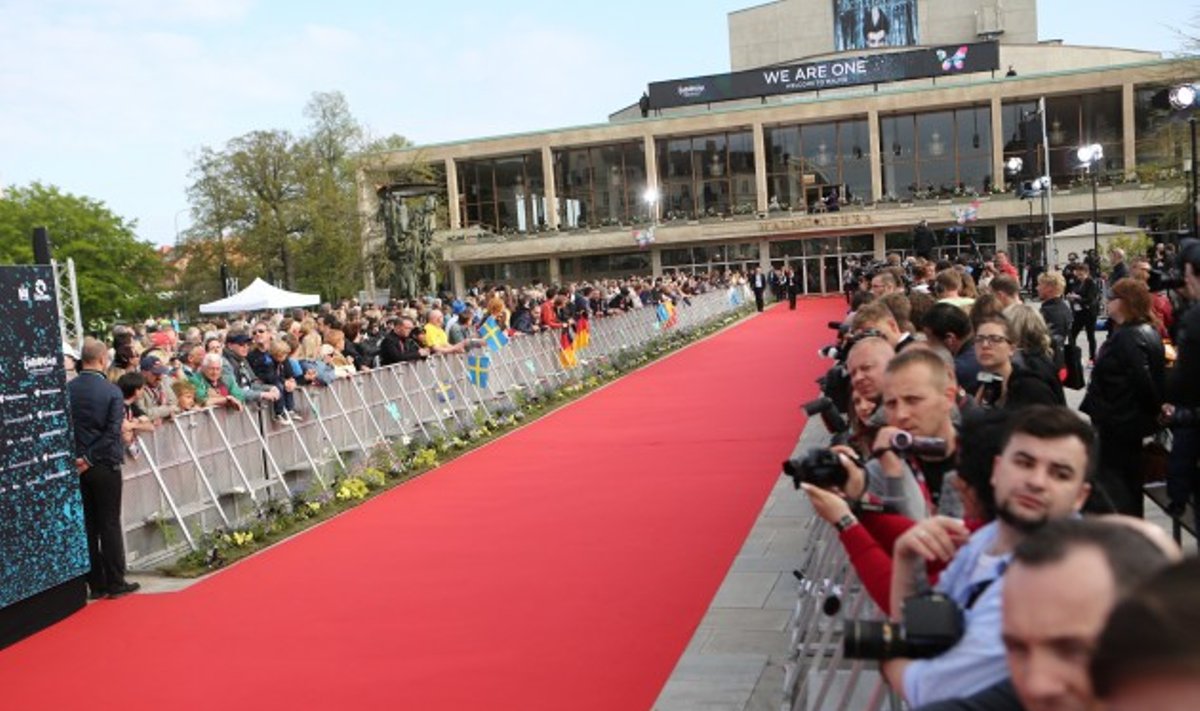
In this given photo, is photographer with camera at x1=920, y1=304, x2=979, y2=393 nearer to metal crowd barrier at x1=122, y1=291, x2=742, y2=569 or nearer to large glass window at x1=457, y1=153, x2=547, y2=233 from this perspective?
metal crowd barrier at x1=122, y1=291, x2=742, y2=569

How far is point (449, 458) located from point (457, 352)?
2481 mm

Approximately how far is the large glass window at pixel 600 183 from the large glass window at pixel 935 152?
13.6 metres

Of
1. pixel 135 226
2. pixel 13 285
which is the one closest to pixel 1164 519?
pixel 13 285

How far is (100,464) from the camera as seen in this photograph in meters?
8.66

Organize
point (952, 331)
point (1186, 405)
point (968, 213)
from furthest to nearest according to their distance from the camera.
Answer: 1. point (968, 213)
2. point (952, 331)
3. point (1186, 405)

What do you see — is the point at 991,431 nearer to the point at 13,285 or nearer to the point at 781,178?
the point at 13,285

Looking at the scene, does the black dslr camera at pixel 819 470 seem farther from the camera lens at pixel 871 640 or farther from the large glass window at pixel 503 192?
the large glass window at pixel 503 192

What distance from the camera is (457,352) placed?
16312mm

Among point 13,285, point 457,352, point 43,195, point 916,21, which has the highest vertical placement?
point 916,21

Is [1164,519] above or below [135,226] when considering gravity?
below

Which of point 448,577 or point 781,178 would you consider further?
point 781,178

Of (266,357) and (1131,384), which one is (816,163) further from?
(1131,384)

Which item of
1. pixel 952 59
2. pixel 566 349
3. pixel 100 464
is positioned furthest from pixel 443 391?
pixel 952 59

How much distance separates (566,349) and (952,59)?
163 feet
